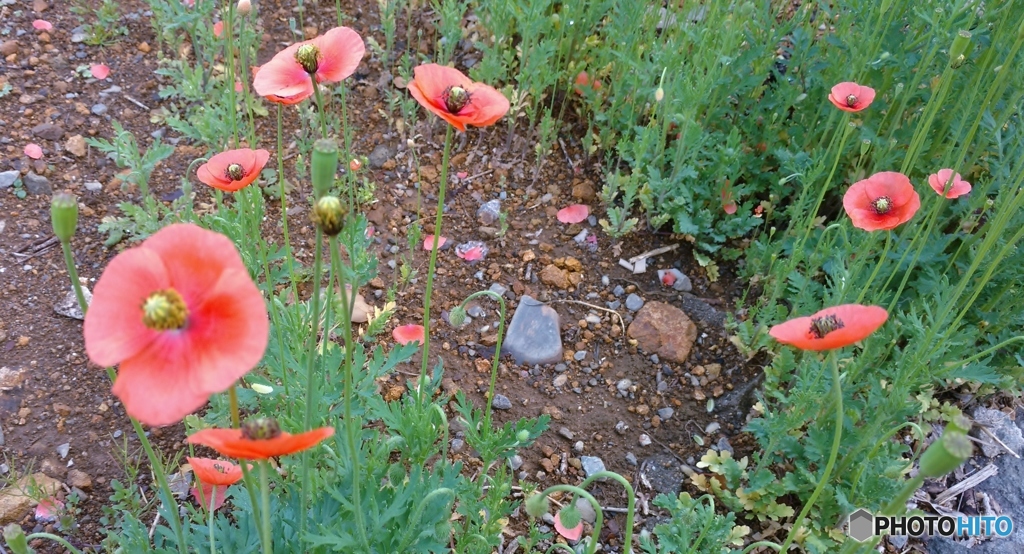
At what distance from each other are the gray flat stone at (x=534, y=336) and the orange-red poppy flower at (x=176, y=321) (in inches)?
75.8

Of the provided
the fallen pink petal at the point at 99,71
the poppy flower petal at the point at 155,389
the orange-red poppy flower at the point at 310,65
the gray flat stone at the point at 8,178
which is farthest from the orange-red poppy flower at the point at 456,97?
the fallen pink petal at the point at 99,71

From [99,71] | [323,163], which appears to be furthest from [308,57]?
[99,71]

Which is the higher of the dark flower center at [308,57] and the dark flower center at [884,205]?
the dark flower center at [308,57]

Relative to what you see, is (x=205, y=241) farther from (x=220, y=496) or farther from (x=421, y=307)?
(x=421, y=307)

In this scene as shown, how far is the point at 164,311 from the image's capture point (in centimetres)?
108

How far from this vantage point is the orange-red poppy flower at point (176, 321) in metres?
1.05

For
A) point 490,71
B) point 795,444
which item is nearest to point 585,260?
point 490,71

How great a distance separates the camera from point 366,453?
2074 millimetres

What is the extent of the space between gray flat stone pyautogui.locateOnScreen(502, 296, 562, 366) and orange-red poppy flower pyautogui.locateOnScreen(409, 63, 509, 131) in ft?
4.67

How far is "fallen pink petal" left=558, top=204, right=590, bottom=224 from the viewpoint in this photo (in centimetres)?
344

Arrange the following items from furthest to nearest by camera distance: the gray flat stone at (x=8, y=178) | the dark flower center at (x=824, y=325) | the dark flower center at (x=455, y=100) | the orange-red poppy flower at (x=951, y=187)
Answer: the gray flat stone at (x=8, y=178) → the orange-red poppy flower at (x=951, y=187) → the dark flower center at (x=455, y=100) → the dark flower center at (x=824, y=325)

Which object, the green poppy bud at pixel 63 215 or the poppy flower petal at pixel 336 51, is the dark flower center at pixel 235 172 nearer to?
the poppy flower petal at pixel 336 51

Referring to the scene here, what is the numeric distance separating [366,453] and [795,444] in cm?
145

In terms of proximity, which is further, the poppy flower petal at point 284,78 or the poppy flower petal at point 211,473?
the poppy flower petal at point 284,78
